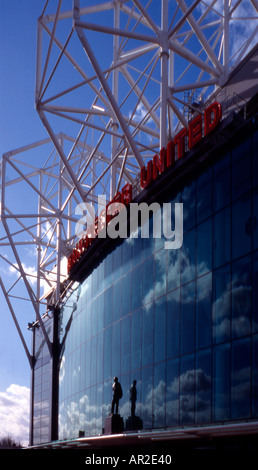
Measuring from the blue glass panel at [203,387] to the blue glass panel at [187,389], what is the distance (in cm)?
43

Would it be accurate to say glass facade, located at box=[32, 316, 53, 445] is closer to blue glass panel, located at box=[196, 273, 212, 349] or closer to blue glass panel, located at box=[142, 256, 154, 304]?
blue glass panel, located at box=[142, 256, 154, 304]

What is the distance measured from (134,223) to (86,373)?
38.4 ft

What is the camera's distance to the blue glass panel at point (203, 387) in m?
24.0

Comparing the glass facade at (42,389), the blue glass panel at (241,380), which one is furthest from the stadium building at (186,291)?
the glass facade at (42,389)

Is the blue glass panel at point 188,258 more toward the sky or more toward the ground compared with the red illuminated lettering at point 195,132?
more toward the ground

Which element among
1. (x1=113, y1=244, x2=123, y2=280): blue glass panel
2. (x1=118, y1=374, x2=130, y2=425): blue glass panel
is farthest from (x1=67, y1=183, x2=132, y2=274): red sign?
(x1=118, y1=374, x2=130, y2=425): blue glass panel

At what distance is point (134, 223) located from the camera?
112ft

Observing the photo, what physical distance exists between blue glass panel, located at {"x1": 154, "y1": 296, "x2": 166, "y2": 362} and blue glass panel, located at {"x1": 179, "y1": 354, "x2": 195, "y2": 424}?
7.15 ft

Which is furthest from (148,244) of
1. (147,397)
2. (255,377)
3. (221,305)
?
(255,377)

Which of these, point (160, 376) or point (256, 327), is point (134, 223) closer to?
point (160, 376)

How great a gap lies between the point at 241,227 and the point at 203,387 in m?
5.98

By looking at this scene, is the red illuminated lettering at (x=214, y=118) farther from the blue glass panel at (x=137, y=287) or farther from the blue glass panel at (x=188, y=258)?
the blue glass panel at (x=137, y=287)

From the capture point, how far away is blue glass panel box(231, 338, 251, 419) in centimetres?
2156

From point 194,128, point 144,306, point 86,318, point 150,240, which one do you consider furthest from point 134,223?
point 86,318
